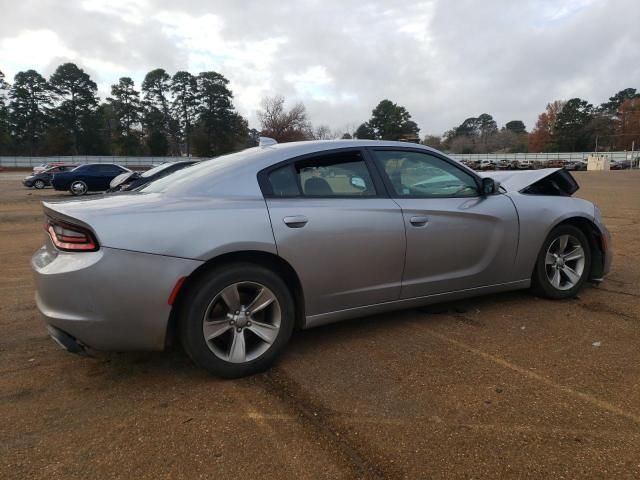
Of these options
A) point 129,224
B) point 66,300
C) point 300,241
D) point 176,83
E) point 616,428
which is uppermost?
point 176,83

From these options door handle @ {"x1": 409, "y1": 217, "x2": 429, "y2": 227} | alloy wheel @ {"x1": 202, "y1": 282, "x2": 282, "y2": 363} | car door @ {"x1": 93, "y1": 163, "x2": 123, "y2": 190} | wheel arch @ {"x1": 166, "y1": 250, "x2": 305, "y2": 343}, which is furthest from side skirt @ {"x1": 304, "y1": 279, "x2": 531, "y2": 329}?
car door @ {"x1": 93, "y1": 163, "x2": 123, "y2": 190}

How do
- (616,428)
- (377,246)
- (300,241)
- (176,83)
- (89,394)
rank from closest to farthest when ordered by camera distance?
(616,428)
(89,394)
(300,241)
(377,246)
(176,83)

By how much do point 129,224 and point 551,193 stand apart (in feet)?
12.7

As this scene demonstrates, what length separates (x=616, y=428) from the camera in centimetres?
231

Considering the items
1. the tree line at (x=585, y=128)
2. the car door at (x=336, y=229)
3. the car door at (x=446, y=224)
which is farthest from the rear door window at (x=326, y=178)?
the tree line at (x=585, y=128)

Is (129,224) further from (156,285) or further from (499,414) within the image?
(499,414)

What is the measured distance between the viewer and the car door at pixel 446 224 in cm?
347

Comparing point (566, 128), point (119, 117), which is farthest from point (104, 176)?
point (566, 128)

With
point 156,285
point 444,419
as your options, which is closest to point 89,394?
point 156,285

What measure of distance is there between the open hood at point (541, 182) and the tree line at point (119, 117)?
7253 cm

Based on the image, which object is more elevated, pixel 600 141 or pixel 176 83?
pixel 176 83

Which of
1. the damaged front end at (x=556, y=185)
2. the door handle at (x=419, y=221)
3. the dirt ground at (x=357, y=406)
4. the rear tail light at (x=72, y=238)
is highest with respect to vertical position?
the damaged front end at (x=556, y=185)

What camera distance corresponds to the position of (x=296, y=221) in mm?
2986

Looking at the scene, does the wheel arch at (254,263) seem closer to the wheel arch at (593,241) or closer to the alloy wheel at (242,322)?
the alloy wheel at (242,322)
